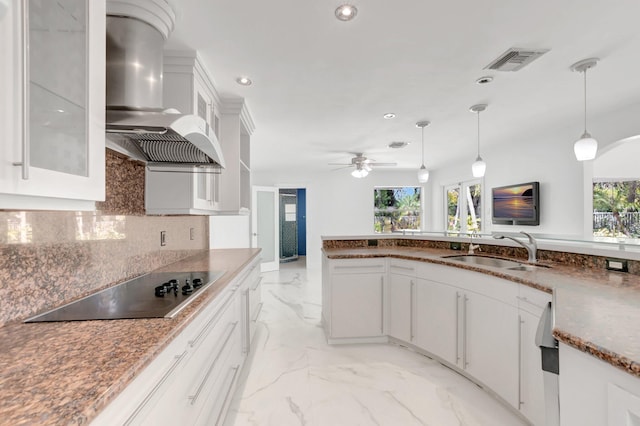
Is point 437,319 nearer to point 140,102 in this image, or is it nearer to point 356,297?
point 356,297

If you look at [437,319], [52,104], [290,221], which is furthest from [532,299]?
[290,221]

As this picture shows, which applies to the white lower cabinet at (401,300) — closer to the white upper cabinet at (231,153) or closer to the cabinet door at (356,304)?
the cabinet door at (356,304)

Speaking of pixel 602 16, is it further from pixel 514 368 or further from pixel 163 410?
pixel 163 410

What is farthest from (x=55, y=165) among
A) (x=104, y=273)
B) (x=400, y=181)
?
(x=400, y=181)

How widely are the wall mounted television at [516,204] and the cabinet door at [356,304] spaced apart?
2.98m

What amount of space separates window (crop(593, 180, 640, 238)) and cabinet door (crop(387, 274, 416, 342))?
10.1 ft

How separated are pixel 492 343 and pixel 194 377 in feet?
5.82

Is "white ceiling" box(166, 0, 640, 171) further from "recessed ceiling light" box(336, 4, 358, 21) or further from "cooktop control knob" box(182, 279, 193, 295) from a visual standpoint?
"cooktop control knob" box(182, 279, 193, 295)

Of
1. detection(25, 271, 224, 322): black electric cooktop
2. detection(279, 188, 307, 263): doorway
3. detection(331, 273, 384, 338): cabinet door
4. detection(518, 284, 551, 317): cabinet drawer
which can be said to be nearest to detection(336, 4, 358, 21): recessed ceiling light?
detection(25, 271, 224, 322): black electric cooktop

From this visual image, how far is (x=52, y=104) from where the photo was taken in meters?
0.86

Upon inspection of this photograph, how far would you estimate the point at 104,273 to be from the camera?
1.66 metres

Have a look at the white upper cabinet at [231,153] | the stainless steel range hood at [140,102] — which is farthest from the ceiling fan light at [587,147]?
the white upper cabinet at [231,153]

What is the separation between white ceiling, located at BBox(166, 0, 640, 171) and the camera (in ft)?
5.74

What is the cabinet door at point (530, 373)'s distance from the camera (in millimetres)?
1661
